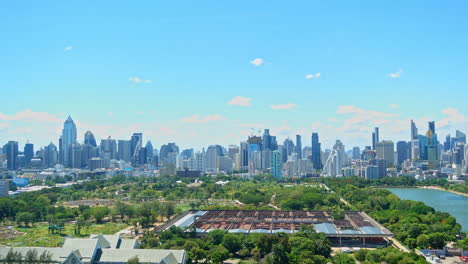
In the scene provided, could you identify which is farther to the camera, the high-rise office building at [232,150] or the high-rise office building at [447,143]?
the high-rise office building at [447,143]

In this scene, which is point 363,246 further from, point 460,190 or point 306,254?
point 460,190

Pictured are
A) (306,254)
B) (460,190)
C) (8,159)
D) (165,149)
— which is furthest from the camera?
(165,149)

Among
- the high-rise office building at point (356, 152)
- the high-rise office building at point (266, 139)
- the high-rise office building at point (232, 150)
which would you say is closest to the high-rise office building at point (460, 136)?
the high-rise office building at point (356, 152)

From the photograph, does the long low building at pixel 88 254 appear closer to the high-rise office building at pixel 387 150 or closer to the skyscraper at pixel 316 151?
the skyscraper at pixel 316 151

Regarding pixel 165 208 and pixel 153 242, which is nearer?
pixel 153 242

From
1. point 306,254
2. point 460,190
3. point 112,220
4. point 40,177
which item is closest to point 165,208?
point 112,220

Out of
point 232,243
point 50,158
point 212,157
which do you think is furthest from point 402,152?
point 232,243
